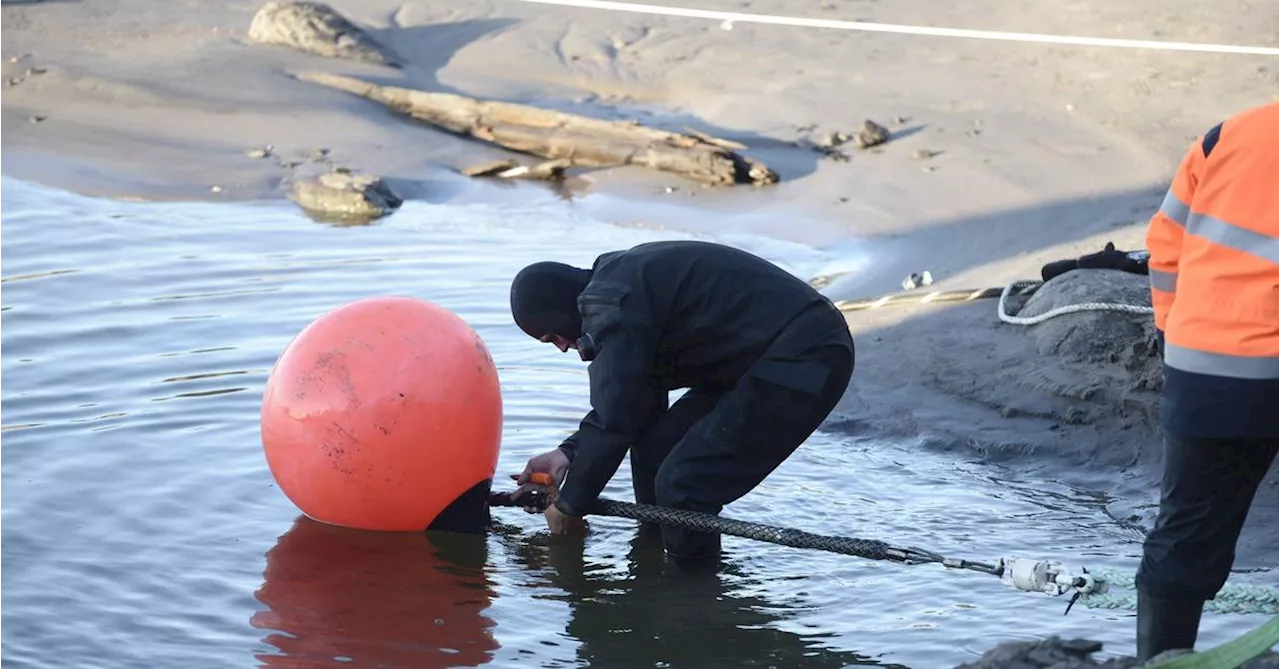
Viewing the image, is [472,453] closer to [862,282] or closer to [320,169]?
→ [862,282]

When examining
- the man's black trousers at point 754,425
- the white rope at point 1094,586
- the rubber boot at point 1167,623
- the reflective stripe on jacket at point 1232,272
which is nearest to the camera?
the reflective stripe on jacket at point 1232,272

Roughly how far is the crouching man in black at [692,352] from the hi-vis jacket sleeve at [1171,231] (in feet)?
5.04

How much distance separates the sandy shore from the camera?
9641mm

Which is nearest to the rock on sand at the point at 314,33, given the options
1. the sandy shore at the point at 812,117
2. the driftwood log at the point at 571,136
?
the sandy shore at the point at 812,117

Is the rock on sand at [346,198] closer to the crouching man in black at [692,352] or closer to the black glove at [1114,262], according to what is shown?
the black glove at [1114,262]

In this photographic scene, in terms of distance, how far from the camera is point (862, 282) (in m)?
11.0

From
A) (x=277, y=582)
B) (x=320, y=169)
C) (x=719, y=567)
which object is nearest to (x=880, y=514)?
(x=719, y=567)

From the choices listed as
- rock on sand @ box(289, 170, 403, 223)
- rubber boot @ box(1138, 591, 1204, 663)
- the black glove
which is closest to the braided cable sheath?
rubber boot @ box(1138, 591, 1204, 663)

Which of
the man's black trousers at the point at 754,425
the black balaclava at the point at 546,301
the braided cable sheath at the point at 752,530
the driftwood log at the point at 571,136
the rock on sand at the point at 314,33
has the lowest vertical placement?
the braided cable sheath at the point at 752,530

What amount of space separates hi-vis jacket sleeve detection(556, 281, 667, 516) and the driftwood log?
784 cm

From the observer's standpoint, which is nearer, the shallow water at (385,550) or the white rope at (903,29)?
the shallow water at (385,550)

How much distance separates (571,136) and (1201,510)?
1068cm

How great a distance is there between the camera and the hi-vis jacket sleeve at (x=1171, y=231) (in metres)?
4.42

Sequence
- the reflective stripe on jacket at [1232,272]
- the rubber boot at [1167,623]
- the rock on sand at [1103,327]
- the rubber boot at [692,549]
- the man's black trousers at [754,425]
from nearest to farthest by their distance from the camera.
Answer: the reflective stripe on jacket at [1232,272]
the rubber boot at [1167,623]
the man's black trousers at [754,425]
the rubber boot at [692,549]
the rock on sand at [1103,327]
